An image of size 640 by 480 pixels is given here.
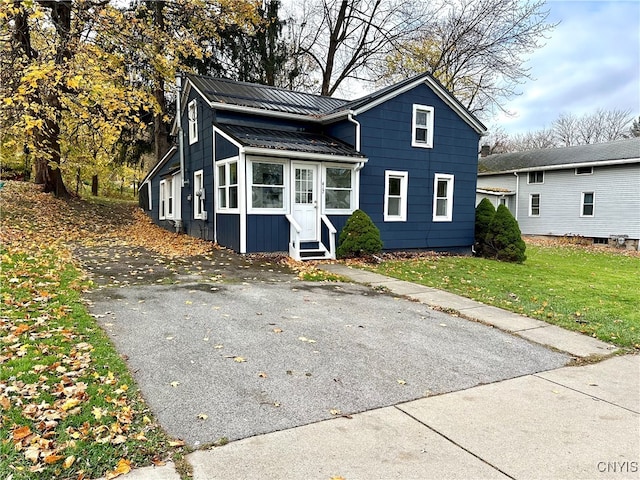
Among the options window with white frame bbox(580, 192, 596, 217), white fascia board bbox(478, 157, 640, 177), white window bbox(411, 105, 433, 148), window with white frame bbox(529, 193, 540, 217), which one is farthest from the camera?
window with white frame bbox(529, 193, 540, 217)

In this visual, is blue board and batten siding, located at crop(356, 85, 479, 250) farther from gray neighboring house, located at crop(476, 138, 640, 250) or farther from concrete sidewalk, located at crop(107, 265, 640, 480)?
gray neighboring house, located at crop(476, 138, 640, 250)

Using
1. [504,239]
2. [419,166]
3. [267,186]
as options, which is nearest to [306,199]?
[267,186]

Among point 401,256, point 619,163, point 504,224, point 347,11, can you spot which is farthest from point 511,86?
point 401,256

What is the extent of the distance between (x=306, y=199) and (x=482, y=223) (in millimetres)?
6784

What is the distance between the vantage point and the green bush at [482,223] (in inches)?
575

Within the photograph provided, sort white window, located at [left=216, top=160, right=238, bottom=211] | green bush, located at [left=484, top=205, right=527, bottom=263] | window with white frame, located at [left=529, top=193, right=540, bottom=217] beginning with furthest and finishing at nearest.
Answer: window with white frame, located at [left=529, top=193, right=540, bottom=217] < green bush, located at [left=484, top=205, right=527, bottom=263] < white window, located at [left=216, top=160, right=238, bottom=211]

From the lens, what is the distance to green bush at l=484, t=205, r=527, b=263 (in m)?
13.1

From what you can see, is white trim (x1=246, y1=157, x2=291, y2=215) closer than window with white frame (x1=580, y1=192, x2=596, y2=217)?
Yes

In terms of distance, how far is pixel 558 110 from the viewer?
43.2 metres

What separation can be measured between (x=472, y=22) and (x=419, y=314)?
2126cm

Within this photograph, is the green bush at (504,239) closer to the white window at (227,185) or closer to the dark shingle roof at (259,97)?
the dark shingle roof at (259,97)

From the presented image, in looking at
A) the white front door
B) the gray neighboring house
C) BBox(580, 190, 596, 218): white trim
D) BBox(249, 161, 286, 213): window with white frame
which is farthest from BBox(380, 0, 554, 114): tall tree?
BBox(249, 161, 286, 213): window with white frame

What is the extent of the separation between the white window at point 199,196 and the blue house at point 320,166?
4cm

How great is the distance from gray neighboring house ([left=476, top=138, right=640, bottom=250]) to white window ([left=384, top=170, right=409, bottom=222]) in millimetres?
12561
